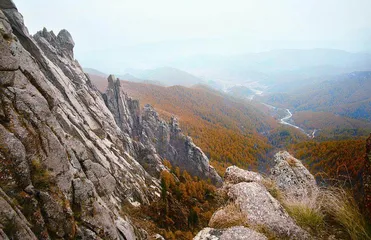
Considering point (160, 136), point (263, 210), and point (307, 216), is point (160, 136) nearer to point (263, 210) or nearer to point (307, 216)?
point (263, 210)

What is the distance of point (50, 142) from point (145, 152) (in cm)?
6435

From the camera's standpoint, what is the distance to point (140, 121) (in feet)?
358

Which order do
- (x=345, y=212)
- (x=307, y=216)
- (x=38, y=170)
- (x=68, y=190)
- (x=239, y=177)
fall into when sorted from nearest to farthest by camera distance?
(x=345, y=212) → (x=307, y=216) → (x=38, y=170) → (x=239, y=177) → (x=68, y=190)

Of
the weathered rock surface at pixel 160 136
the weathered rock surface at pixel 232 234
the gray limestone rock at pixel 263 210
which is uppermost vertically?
the gray limestone rock at pixel 263 210

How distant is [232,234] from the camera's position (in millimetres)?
8711

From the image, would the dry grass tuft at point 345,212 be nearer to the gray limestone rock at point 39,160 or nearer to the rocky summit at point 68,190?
the rocky summit at point 68,190

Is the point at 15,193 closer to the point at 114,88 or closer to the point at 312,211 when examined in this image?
the point at 312,211

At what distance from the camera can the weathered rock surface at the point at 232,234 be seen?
8414 millimetres

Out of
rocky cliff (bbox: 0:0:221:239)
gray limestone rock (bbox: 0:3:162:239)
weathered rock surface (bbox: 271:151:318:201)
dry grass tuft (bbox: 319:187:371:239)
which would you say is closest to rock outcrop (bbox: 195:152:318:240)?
weathered rock surface (bbox: 271:151:318:201)

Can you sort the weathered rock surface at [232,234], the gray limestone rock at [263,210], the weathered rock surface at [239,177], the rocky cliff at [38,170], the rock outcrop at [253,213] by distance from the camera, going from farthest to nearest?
1. the weathered rock surface at [239,177]
2. the rocky cliff at [38,170]
3. the rock outcrop at [253,213]
4. the gray limestone rock at [263,210]
5. the weathered rock surface at [232,234]

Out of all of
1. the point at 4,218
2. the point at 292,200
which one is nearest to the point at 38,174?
the point at 4,218

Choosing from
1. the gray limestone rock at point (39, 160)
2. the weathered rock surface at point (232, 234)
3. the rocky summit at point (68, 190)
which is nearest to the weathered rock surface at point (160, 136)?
the rocky summit at point (68, 190)

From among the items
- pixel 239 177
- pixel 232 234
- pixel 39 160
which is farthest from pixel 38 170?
pixel 239 177

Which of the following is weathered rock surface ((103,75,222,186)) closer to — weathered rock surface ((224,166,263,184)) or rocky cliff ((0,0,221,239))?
rocky cliff ((0,0,221,239))
